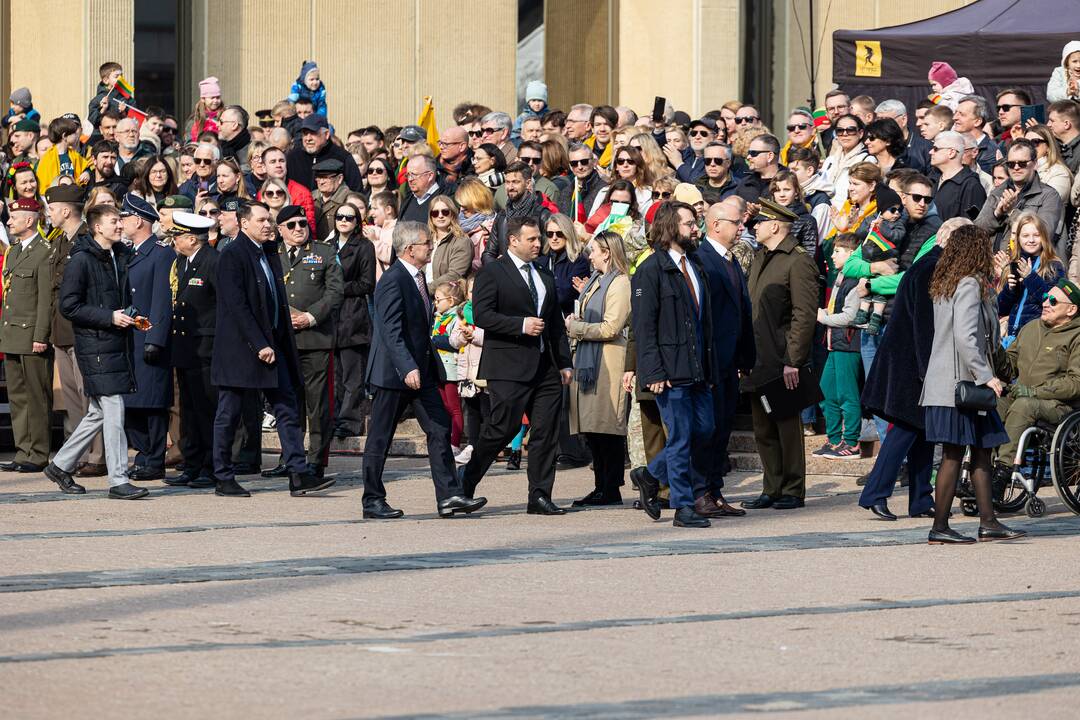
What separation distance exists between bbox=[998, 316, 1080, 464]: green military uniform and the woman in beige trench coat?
252 centimetres

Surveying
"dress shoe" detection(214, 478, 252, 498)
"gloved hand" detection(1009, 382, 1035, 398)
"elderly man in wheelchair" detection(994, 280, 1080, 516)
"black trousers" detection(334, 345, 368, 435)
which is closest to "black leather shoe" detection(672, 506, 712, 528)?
"elderly man in wheelchair" detection(994, 280, 1080, 516)

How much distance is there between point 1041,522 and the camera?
1227cm

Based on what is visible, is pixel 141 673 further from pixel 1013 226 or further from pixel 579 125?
pixel 579 125

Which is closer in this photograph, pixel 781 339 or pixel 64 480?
pixel 781 339

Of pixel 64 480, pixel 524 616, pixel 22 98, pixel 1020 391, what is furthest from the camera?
pixel 22 98

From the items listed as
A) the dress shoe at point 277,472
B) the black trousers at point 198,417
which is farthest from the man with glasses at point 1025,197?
the black trousers at point 198,417

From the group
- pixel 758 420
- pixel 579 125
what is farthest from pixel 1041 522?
pixel 579 125

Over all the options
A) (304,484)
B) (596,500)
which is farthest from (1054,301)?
(304,484)

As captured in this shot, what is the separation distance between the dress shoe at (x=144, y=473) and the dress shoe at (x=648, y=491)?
432cm

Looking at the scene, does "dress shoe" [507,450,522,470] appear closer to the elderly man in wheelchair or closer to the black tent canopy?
the elderly man in wheelchair

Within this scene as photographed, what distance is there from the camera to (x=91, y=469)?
50.1 feet

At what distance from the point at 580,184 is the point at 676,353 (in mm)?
5108

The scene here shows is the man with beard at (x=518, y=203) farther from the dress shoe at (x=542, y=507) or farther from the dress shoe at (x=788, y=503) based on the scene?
the dress shoe at (x=788, y=503)

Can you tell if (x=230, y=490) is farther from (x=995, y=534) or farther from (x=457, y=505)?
(x=995, y=534)
